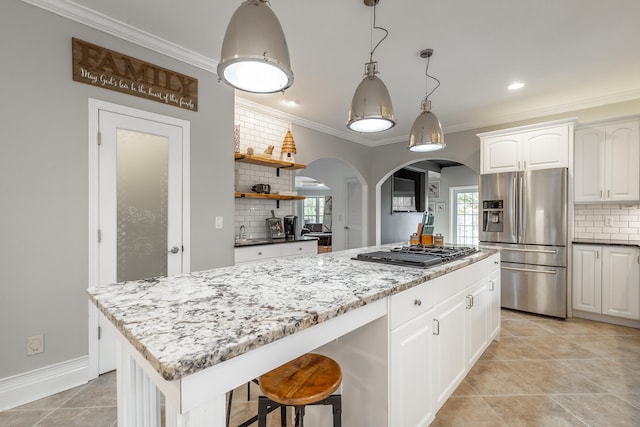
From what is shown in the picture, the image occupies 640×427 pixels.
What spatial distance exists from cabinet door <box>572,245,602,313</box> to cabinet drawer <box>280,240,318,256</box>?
324 cm

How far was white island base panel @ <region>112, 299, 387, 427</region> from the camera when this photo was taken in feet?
2.31

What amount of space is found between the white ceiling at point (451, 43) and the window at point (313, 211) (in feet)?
30.9

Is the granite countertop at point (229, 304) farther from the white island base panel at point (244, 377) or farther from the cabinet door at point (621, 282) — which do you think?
the cabinet door at point (621, 282)

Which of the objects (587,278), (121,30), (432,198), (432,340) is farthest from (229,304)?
(432,198)

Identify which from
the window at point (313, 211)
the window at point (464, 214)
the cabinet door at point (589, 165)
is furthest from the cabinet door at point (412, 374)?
the window at point (313, 211)

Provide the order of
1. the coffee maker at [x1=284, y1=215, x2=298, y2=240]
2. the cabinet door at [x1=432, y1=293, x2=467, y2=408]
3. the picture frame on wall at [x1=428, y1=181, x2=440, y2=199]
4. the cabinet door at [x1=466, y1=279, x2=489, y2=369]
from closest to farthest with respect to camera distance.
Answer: the cabinet door at [x1=432, y1=293, x2=467, y2=408]
the cabinet door at [x1=466, y1=279, x2=489, y2=369]
the coffee maker at [x1=284, y1=215, x2=298, y2=240]
the picture frame on wall at [x1=428, y1=181, x2=440, y2=199]

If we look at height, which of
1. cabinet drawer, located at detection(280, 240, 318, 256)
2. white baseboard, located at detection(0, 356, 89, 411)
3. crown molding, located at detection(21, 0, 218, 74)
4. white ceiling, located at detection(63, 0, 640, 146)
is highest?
white ceiling, located at detection(63, 0, 640, 146)

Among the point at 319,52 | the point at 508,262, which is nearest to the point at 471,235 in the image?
the point at 508,262

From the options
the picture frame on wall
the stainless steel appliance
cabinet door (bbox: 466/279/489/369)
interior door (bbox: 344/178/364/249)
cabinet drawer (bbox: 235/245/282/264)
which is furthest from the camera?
the picture frame on wall

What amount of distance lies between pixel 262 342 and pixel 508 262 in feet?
13.5

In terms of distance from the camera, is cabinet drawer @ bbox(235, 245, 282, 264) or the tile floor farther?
cabinet drawer @ bbox(235, 245, 282, 264)

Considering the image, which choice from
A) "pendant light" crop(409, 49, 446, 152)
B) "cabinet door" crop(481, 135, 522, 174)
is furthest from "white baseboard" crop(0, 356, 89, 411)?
"cabinet door" crop(481, 135, 522, 174)

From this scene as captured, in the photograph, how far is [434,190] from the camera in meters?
8.42

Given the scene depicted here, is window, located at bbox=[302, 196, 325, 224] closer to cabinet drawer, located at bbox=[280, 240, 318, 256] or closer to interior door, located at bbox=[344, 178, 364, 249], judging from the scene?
interior door, located at bbox=[344, 178, 364, 249]
